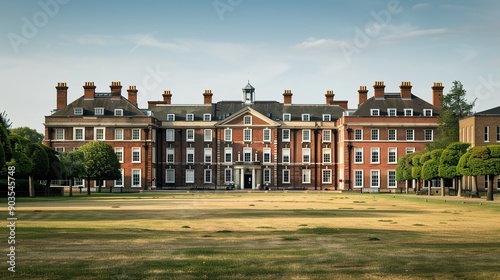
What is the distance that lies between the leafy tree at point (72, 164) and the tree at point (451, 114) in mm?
39128

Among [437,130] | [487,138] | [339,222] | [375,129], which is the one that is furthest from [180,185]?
[339,222]

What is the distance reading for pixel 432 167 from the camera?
66000 millimetres

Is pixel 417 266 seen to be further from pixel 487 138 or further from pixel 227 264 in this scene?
pixel 487 138

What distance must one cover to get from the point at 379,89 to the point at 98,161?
35977 mm

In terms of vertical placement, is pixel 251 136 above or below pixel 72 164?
above

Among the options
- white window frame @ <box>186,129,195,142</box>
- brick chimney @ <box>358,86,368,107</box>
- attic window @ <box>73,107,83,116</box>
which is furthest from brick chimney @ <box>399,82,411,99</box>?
attic window @ <box>73,107,83,116</box>

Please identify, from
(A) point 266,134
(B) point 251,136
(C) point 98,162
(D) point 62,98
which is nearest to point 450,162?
(C) point 98,162

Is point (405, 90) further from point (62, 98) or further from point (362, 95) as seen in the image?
point (62, 98)

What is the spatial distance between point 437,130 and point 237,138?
2413 centimetres

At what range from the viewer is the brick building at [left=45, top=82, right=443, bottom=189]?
89.4 metres

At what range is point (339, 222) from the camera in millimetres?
26234

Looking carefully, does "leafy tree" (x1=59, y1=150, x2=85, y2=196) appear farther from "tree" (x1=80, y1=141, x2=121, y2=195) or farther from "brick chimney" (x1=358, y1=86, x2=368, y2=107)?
"brick chimney" (x1=358, y1=86, x2=368, y2=107)

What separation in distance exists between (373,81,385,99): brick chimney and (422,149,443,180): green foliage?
24.1 m

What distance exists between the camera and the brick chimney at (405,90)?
90.6 m
